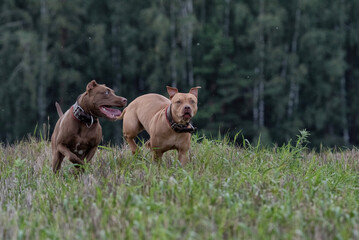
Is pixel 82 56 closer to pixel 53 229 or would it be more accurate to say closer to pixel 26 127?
pixel 26 127

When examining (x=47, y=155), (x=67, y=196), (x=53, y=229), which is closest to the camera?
(x=53, y=229)

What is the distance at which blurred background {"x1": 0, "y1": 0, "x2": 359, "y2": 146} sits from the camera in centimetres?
2417

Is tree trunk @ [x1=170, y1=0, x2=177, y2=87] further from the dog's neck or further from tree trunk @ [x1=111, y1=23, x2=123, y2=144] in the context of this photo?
the dog's neck

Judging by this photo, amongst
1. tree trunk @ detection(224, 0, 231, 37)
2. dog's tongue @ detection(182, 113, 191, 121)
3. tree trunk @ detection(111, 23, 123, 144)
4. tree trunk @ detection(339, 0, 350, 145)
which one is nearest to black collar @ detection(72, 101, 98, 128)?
dog's tongue @ detection(182, 113, 191, 121)

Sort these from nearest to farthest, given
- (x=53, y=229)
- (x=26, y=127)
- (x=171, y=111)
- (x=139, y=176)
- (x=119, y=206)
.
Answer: (x=53, y=229), (x=119, y=206), (x=139, y=176), (x=171, y=111), (x=26, y=127)

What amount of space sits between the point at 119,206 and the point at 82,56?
22295mm

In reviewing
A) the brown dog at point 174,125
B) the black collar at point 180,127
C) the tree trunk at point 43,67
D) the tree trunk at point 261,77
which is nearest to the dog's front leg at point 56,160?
the brown dog at point 174,125

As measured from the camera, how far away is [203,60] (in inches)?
1043

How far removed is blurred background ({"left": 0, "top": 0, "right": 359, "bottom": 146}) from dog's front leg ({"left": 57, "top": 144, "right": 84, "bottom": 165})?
1776 centimetres

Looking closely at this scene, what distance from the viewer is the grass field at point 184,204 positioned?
149 inches

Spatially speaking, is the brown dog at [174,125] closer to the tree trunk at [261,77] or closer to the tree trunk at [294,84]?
the tree trunk at [261,77]

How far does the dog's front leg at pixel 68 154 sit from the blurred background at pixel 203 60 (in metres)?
17.8

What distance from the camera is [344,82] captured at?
28.0 meters

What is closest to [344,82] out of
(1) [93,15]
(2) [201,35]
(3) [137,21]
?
(2) [201,35]
